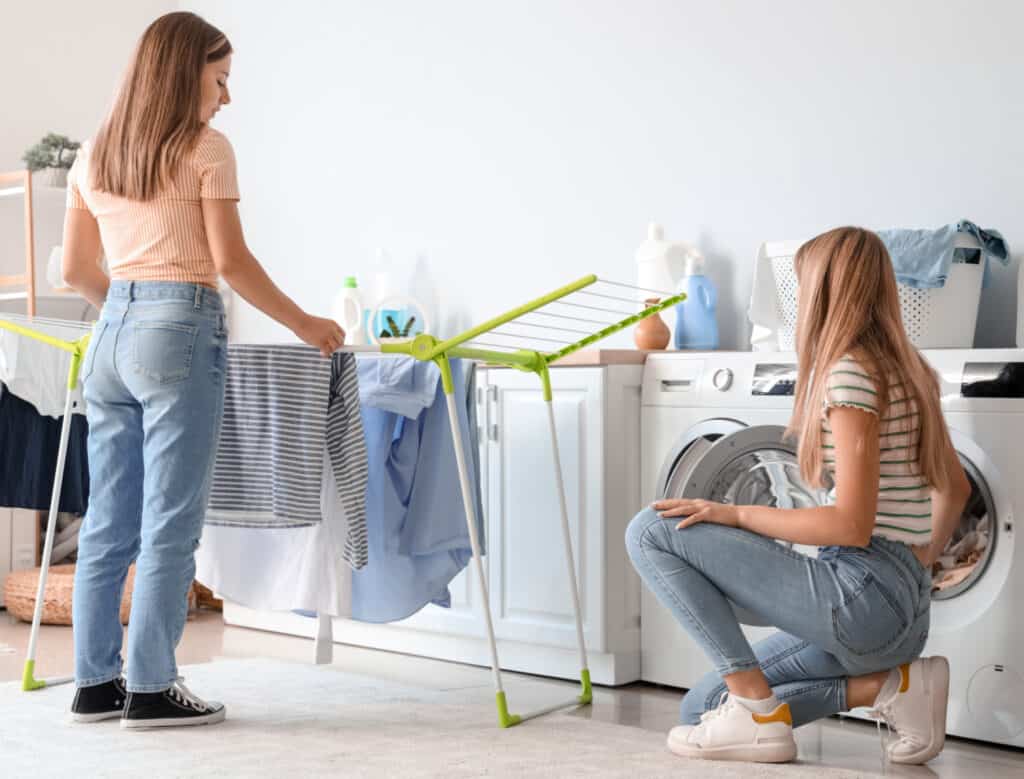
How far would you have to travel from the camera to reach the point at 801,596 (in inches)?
85.7

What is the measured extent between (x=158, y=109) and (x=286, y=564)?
1.08 meters

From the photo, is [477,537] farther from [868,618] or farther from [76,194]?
[76,194]

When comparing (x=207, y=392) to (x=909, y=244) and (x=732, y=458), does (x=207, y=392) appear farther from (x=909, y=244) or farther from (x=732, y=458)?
(x=909, y=244)

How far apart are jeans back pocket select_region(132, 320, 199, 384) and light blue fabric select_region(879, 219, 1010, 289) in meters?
1.40

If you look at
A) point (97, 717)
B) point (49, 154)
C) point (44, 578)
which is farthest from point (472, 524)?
point (49, 154)

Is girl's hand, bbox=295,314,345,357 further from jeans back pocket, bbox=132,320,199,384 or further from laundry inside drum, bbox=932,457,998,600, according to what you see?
laundry inside drum, bbox=932,457,998,600

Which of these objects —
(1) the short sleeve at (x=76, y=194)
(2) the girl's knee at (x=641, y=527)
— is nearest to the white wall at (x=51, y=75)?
(1) the short sleeve at (x=76, y=194)

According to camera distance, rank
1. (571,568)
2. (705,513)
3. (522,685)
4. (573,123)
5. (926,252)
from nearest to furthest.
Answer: (705,513) → (926,252) → (571,568) → (522,685) → (573,123)

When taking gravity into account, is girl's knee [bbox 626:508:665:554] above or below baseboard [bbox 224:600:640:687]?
above

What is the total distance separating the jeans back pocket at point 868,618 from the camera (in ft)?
7.09

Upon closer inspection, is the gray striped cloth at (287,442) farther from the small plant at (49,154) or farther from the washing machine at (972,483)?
the small plant at (49,154)

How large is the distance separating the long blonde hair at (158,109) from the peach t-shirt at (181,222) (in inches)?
1.0

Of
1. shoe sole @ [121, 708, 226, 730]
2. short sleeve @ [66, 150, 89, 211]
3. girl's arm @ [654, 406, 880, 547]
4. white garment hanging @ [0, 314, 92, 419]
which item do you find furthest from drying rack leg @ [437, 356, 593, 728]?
white garment hanging @ [0, 314, 92, 419]

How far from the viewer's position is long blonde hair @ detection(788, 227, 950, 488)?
2172 mm
